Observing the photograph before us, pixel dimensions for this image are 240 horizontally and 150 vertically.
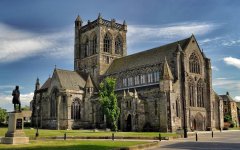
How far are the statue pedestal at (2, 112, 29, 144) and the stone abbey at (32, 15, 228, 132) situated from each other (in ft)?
112

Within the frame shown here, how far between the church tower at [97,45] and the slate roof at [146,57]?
319cm

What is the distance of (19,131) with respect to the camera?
31875 mm

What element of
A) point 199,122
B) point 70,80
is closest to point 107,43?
point 70,80

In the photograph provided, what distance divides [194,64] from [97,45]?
1075 inches

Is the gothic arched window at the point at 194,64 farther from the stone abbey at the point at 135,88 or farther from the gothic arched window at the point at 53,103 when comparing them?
the gothic arched window at the point at 53,103

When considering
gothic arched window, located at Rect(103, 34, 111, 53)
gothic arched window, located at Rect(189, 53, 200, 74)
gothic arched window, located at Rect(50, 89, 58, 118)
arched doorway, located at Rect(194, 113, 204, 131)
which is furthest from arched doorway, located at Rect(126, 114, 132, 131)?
gothic arched window, located at Rect(103, 34, 111, 53)

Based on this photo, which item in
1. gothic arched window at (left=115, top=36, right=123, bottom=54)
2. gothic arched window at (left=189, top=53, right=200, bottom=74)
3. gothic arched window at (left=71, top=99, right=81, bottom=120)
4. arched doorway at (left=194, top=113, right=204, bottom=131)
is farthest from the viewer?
gothic arched window at (left=115, top=36, right=123, bottom=54)

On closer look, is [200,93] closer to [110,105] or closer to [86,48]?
[110,105]

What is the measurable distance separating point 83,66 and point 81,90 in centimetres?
1407

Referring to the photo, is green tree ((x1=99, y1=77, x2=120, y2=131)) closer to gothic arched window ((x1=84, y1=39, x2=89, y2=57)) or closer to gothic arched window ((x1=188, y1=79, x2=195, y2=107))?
gothic arched window ((x1=188, y1=79, x2=195, y2=107))

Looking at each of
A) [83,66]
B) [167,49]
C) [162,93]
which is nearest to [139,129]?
[162,93]

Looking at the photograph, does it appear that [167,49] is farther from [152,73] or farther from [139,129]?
[139,129]

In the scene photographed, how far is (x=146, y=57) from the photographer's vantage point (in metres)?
74.6

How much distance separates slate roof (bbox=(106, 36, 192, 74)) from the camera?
69562mm
